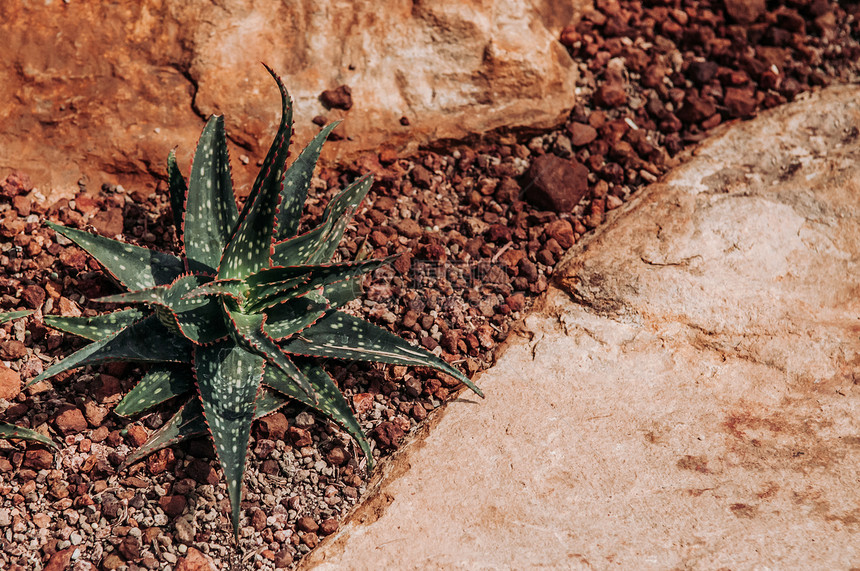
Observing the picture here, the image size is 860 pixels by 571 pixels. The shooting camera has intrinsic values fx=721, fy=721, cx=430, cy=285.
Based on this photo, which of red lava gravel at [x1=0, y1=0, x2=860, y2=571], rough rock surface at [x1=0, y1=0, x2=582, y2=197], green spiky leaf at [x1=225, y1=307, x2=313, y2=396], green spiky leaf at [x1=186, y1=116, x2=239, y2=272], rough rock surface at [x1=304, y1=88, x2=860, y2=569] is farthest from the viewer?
rough rock surface at [x1=0, y1=0, x2=582, y2=197]

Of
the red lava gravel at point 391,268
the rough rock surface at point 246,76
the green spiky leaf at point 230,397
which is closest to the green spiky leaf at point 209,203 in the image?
the green spiky leaf at point 230,397

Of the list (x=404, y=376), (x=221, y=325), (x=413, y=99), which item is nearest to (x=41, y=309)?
(x=221, y=325)

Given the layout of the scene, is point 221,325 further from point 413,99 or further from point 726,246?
point 726,246

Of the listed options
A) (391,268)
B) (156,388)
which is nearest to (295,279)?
(156,388)

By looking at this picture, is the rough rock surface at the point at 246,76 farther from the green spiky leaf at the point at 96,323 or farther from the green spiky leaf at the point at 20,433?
the green spiky leaf at the point at 20,433

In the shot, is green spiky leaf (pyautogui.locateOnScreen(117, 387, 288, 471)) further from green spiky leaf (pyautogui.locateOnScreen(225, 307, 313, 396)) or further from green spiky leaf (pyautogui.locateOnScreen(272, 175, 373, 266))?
green spiky leaf (pyautogui.locateOnScreen(272, 175, 373, 266))

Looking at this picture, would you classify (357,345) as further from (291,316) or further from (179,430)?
(179,430)

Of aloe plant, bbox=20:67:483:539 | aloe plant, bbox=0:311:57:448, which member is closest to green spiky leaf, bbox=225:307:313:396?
aloe plant, bbox=20:67:483:539
